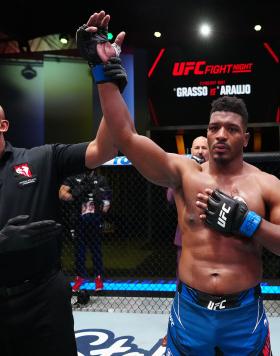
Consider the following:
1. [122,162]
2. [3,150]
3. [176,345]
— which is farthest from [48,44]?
[176,345]

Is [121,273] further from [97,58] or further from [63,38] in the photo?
[63,38]

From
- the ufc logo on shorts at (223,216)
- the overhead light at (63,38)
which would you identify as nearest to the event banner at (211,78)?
the overhead light at (63,38)

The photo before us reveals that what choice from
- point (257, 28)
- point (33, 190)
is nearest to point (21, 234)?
point (33, 190)

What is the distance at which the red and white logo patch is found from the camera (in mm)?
1854

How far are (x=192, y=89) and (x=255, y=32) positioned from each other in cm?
140

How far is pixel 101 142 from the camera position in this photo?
184cm

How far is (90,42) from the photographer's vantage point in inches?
63.3

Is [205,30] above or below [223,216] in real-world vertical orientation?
above

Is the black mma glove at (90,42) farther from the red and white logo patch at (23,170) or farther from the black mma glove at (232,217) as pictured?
the black mma glove at (232,217)

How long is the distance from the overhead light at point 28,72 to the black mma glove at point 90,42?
22.8ft

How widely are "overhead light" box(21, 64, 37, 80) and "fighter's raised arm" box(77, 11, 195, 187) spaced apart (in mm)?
6865

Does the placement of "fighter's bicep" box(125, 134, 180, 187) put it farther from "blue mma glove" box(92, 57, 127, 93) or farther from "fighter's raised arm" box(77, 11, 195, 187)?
"blue mma glove" box(92, 57, 127, 93)

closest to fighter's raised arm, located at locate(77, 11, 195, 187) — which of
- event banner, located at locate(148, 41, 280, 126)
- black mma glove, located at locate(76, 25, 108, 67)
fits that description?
black mma glove, located at locate(76, 25, 108, 67)

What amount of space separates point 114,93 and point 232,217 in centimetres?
66
